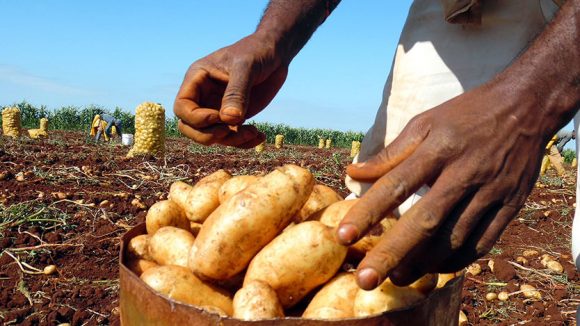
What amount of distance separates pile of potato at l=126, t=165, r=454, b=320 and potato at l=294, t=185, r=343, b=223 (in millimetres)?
47

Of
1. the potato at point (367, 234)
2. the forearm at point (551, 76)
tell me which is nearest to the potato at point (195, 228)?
the potato at point (367, 234)

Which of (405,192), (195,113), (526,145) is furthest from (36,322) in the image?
(526,145)

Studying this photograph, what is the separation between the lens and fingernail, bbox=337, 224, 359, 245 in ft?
3.61

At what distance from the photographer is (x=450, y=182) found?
1122mm

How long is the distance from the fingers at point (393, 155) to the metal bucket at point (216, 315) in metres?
0.36

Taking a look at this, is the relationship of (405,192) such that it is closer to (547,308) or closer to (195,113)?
(195,113)

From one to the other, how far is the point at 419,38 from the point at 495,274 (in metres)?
2.44

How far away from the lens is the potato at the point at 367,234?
152cm

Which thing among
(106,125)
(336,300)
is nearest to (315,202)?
(336,300)

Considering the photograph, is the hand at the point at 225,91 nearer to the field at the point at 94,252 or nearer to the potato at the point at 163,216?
the potato at the point at 163,216

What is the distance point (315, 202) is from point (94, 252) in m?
2.47

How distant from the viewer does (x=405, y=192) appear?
1108 mm

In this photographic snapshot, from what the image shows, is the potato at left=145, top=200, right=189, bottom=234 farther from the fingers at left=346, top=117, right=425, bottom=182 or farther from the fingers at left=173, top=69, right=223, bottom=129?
the fingers at left=346, top=117, right=425, bottom=182

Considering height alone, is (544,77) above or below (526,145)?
above
